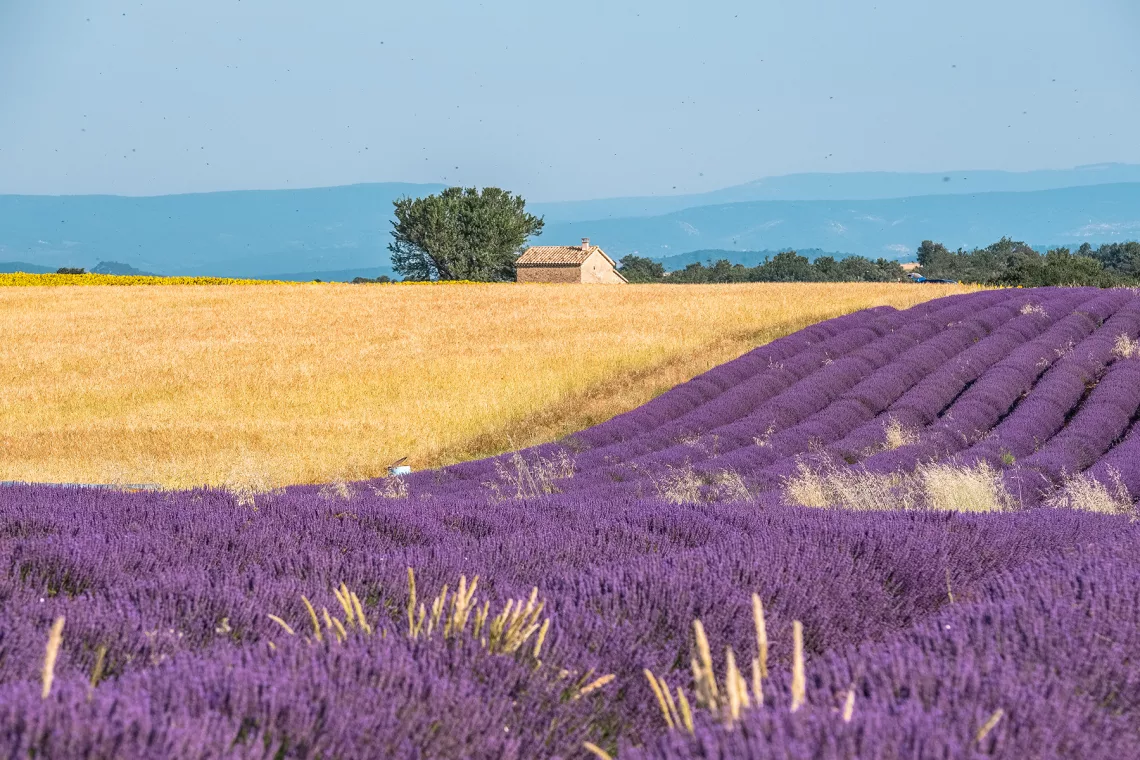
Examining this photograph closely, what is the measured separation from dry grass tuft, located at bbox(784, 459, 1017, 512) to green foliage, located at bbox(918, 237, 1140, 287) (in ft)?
157

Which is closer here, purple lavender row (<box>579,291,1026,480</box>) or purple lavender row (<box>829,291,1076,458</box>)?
purple lavender row (<box>829,291,1076,458</box>)

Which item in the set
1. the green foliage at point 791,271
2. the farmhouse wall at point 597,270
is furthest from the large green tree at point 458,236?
the green foliage at point 791,271

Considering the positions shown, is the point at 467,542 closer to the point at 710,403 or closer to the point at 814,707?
the point at 814,707

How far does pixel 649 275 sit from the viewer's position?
382ft

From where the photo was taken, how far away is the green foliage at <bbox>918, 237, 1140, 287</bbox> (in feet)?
180

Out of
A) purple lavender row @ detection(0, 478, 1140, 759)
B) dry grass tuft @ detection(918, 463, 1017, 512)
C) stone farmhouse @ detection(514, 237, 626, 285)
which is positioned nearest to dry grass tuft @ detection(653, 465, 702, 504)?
dry grass tuft @ detection(918, 463, 1017, 512)

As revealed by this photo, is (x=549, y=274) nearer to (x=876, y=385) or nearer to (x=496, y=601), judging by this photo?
(x=876, y=385)

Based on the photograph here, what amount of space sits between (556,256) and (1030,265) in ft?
119

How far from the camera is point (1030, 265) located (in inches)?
2245

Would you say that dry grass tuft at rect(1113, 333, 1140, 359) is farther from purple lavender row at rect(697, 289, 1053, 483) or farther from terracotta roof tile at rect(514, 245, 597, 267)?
terracotta roof tile at rect(514, 245, 597, 267)

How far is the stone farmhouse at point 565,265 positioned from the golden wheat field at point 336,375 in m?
44.7

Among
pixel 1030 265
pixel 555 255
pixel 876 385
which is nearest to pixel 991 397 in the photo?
Result: pixel 876 385

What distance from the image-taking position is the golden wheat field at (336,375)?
52.3 feet

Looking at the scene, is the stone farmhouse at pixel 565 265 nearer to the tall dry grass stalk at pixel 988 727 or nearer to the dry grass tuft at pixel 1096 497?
the dry grass tuft at pixel 1096 497
